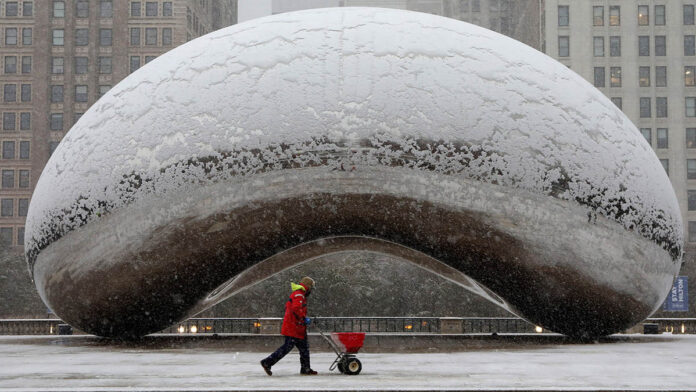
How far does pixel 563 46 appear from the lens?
89812 millimetres

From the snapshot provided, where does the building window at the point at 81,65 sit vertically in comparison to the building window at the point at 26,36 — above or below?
below

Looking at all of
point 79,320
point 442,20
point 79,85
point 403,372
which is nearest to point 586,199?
point 442,20

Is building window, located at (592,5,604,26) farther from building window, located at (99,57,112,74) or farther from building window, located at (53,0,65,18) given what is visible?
building window, located at (53,0,65,18)

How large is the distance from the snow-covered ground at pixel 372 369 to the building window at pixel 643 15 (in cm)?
7855

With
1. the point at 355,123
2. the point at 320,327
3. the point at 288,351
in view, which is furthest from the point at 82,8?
the point at 288,351

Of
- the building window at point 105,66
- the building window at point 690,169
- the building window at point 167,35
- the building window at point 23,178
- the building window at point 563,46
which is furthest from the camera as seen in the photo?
the building window at point 105,66

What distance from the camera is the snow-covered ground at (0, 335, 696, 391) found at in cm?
979

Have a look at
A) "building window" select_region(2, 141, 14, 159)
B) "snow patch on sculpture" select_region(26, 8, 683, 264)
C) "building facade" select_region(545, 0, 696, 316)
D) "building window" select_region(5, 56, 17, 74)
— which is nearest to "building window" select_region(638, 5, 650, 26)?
"building facade" select_region(545, 0, 696, 316)

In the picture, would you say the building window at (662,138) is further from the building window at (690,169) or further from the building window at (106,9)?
the building window at (106,9)

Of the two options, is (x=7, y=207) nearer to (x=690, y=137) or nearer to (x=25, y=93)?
(x=25, y=93)

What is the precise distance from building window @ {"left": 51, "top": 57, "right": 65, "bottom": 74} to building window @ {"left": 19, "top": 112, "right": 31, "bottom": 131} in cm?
568

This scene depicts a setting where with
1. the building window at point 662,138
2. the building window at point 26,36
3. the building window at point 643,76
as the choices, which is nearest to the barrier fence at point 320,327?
the building window at point 662,138

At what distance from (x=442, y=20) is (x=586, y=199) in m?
4.44

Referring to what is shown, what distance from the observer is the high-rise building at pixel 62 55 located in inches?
3836
